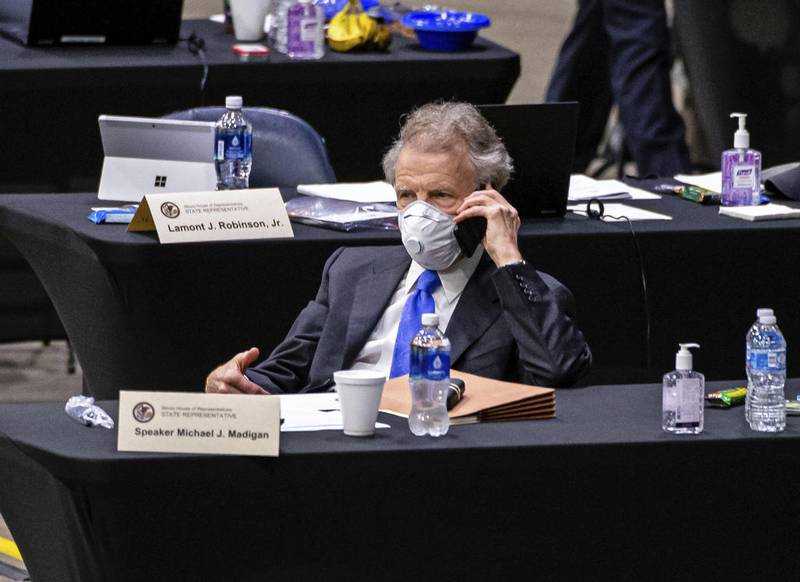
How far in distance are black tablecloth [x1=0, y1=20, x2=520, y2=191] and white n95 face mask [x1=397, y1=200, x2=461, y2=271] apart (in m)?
2.42

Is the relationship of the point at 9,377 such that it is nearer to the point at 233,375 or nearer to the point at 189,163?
the point at 189,163

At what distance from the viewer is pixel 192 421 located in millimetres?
2725

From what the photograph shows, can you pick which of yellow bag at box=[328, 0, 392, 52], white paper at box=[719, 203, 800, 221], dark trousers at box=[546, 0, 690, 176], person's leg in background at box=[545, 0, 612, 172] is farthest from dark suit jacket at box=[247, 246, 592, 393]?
person's leg in background at box=[545, 0, 612, 172]

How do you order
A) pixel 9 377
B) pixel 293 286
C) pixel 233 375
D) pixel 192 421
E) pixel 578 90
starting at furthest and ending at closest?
pixel 578 90 → pixel 9 377 → pixel 293 286 → pixel 233 375 → pixel 192 421

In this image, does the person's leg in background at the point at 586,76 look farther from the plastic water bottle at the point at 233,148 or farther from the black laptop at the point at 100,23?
the plastic water bottle at the point at 233,148

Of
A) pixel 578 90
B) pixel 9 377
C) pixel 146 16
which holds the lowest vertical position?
pixel 9 377

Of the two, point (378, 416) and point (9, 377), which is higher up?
point (378, 416)

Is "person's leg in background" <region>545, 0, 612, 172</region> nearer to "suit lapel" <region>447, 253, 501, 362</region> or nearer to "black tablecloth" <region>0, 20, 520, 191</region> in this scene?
"black tablecloth" <region>0, 20, 520, 191</region>

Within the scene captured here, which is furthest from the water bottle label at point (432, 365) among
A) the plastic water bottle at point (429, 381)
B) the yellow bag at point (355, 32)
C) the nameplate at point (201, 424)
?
the yellow bag at point (355, 32)

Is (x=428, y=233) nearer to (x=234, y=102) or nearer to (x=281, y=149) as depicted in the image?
(x=234, y=102)

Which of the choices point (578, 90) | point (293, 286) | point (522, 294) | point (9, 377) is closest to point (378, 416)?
point (522, 294)

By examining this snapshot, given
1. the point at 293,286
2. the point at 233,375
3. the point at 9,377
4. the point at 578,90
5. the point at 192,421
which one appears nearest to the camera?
the point at 192,421

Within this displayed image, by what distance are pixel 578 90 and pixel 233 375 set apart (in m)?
4.07

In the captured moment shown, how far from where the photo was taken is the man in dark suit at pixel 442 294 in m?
3.34
